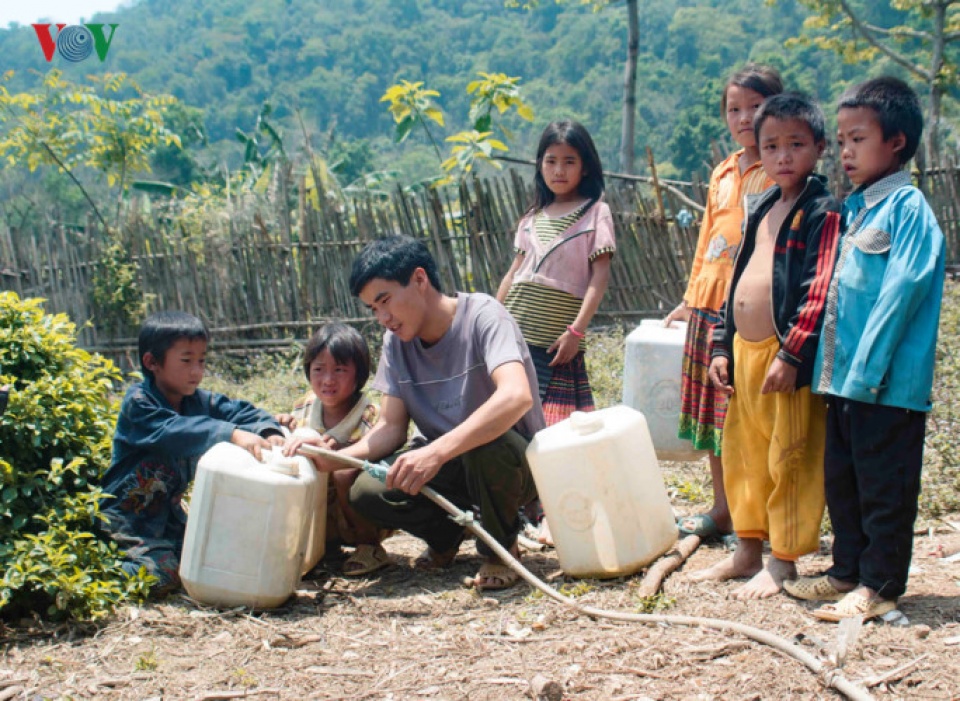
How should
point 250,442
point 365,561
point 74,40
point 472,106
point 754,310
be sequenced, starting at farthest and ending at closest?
point 472,106 < point 74,40 < point 365,561 < point 250,442 < point 754,310

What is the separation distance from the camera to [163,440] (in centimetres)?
328

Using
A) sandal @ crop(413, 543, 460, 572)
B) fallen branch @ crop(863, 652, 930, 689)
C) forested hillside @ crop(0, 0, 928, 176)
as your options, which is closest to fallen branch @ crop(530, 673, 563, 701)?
fallen branch @ crop(863, 652, 930, 689)

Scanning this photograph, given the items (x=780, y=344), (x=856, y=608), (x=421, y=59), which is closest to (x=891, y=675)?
(x=856, y=608)

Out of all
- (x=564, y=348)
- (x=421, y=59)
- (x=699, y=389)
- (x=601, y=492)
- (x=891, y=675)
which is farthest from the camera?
(x=421, y=59)

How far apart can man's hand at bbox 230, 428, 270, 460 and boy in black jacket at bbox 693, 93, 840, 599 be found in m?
1.46

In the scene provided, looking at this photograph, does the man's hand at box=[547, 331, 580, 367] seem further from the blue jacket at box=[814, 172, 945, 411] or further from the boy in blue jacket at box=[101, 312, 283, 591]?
the blue jacket at box=[814, 172, 945, 411]

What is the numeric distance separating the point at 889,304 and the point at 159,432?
90.4 inches

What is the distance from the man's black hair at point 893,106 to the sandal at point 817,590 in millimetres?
1207

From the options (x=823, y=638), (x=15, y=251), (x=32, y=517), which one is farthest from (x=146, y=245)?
(x=823, y=638)

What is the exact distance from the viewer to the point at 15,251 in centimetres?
855

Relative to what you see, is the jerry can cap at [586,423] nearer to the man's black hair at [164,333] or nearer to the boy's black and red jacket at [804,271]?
the boy's black and red jacket at [804,271]

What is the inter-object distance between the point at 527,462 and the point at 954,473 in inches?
78.1

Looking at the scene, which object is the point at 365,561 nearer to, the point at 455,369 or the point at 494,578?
the point at 494,578

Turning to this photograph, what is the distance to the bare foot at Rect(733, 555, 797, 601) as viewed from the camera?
9.45ft
